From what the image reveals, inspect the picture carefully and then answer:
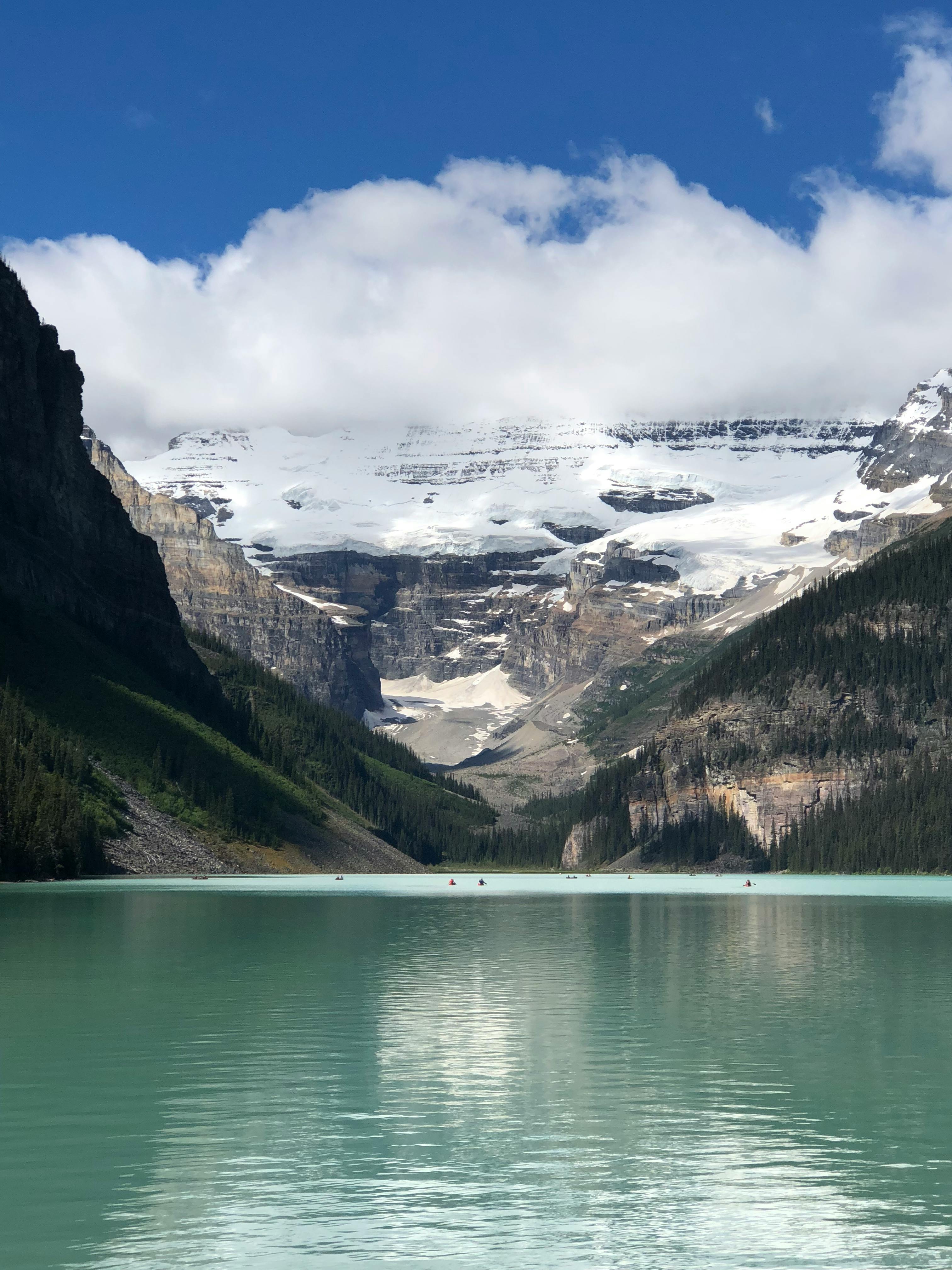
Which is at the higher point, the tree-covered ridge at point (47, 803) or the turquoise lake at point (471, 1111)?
the tree-covered ridge at point (47, 803)

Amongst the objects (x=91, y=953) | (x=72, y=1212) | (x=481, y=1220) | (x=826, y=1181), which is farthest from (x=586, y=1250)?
(x=91, y=953)

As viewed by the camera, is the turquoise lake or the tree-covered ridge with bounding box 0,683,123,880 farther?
the tree-covered ridge with bounding box 0,683,123,880

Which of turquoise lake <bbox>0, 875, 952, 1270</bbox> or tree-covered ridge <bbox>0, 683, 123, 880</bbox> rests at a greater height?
tree-covered ridge <bbox>0, 683, 123, 880</bbox>

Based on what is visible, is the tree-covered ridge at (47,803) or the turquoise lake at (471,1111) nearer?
the turquoise lake at (471,1111)

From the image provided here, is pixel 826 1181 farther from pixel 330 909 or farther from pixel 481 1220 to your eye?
pixel 330 909

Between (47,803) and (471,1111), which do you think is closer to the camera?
(471,1111)

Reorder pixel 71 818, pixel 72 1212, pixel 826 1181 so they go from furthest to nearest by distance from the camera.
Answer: pixel 71 818
pixel 826 1181
pixel 72 1212

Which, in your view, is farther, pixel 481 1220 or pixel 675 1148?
pixel 675 1148

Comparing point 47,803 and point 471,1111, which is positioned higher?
point 47,803
